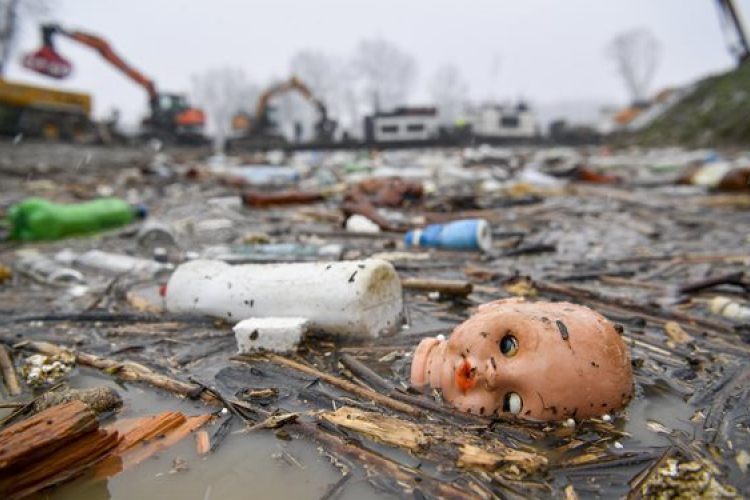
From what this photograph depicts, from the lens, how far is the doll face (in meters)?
2.01

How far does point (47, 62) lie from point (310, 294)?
27364mm

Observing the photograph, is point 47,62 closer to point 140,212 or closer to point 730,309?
point 140,212

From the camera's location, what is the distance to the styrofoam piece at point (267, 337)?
2896mm

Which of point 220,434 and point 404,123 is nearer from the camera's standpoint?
point 220,434

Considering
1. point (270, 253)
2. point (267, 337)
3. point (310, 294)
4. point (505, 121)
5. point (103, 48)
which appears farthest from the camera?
point (505, 121)

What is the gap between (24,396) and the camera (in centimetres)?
254

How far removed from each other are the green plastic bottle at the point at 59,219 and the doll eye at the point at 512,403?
23.6 feet

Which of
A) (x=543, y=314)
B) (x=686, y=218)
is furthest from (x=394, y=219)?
(x=543, y=314)

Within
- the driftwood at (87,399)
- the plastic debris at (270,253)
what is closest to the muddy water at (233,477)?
the driftwood at (87,399)

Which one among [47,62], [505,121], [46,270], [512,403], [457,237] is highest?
[47,62]

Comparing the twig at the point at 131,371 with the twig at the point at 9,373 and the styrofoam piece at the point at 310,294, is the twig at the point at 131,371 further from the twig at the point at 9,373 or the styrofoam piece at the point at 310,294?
the styrofoam piece at the point at 310,294

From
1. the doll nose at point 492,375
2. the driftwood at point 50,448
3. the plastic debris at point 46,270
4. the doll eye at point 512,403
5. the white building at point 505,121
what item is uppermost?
the white building at point 505,121

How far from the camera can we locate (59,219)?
7.14m

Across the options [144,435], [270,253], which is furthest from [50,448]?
[270,253]
